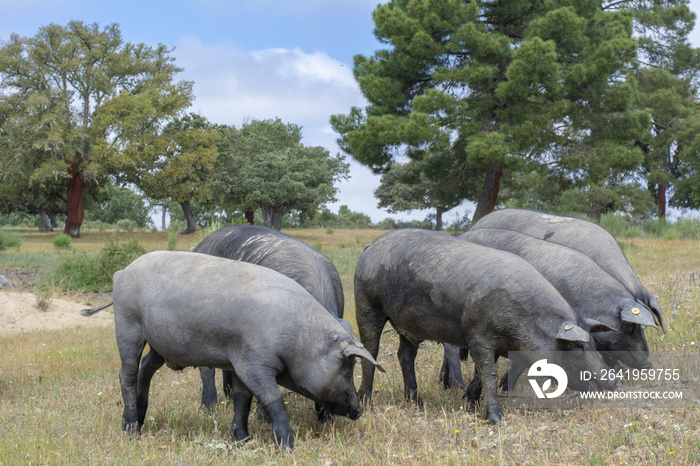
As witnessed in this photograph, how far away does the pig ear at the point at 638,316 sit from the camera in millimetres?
5105

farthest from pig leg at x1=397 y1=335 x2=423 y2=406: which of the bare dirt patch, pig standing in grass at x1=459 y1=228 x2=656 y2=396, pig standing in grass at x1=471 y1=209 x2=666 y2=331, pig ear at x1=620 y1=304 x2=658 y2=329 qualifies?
the bare dirt patch

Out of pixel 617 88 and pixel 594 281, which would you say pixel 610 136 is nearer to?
pixel 617 88

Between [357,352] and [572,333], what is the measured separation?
160cm

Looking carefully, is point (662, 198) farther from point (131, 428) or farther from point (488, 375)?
point (131, 428)

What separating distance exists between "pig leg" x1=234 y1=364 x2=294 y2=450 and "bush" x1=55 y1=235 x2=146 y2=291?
14.5 m

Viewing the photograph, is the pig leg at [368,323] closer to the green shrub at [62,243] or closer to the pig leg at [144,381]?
the pig leg at [144,381]

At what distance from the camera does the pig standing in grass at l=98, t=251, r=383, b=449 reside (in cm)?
450

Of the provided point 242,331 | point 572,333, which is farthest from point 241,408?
point 572,333

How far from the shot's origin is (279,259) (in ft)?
19.6

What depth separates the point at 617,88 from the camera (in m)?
24.8

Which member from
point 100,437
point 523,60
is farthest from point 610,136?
point 100,437

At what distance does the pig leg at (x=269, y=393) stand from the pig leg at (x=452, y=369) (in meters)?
2.59

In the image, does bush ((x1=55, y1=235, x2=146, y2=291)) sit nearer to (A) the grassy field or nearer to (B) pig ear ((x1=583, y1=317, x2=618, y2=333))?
(A) the grassy field

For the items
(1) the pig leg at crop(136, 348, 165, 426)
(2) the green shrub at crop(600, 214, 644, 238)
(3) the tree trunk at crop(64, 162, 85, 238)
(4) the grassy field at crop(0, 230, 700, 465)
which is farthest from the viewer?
(3) the tree trunk at crop(64, 162, 85, 238)
